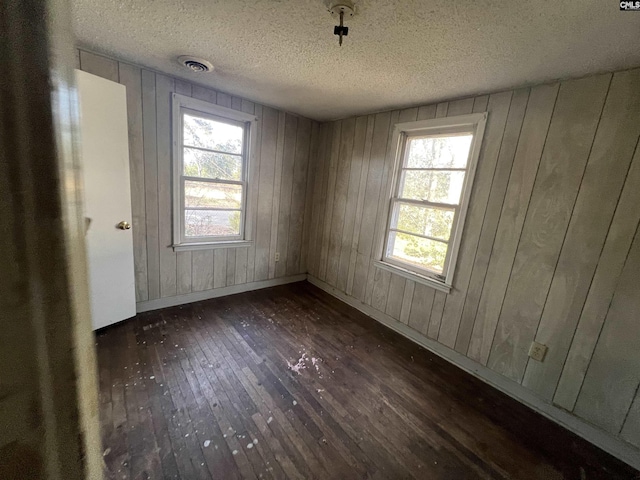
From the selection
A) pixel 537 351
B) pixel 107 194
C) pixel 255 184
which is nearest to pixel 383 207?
pixel 255 184

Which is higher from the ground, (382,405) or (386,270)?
(386,270)

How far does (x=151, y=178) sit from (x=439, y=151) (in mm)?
2593

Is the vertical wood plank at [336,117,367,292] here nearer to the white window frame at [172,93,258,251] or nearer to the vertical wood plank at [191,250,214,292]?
the white window frame at [172,93,258,251]

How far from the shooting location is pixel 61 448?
0.27 m

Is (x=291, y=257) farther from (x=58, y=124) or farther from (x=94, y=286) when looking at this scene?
(x=58, y=124)

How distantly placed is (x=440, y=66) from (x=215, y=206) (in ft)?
7.66

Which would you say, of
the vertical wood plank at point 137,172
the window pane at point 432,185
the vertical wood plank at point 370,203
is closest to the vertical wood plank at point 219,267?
the vertical wood plank at point 137,172

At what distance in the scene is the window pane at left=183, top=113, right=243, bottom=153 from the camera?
8.18ft

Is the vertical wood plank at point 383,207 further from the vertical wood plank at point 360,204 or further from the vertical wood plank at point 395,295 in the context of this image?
the vertical wood plank at point 360,204

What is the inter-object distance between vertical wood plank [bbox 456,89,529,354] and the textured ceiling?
0.21m

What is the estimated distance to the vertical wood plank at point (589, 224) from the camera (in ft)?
4.78

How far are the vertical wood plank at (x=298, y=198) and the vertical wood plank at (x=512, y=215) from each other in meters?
2.22

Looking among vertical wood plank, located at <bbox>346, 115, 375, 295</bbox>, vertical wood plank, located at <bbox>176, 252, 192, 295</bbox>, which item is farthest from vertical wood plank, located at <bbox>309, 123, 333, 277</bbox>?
vertical wood plank, located at <bbox>176, 252, 192, 295</bbox>

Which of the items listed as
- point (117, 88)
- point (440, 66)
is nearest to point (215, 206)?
point (117, 88)
